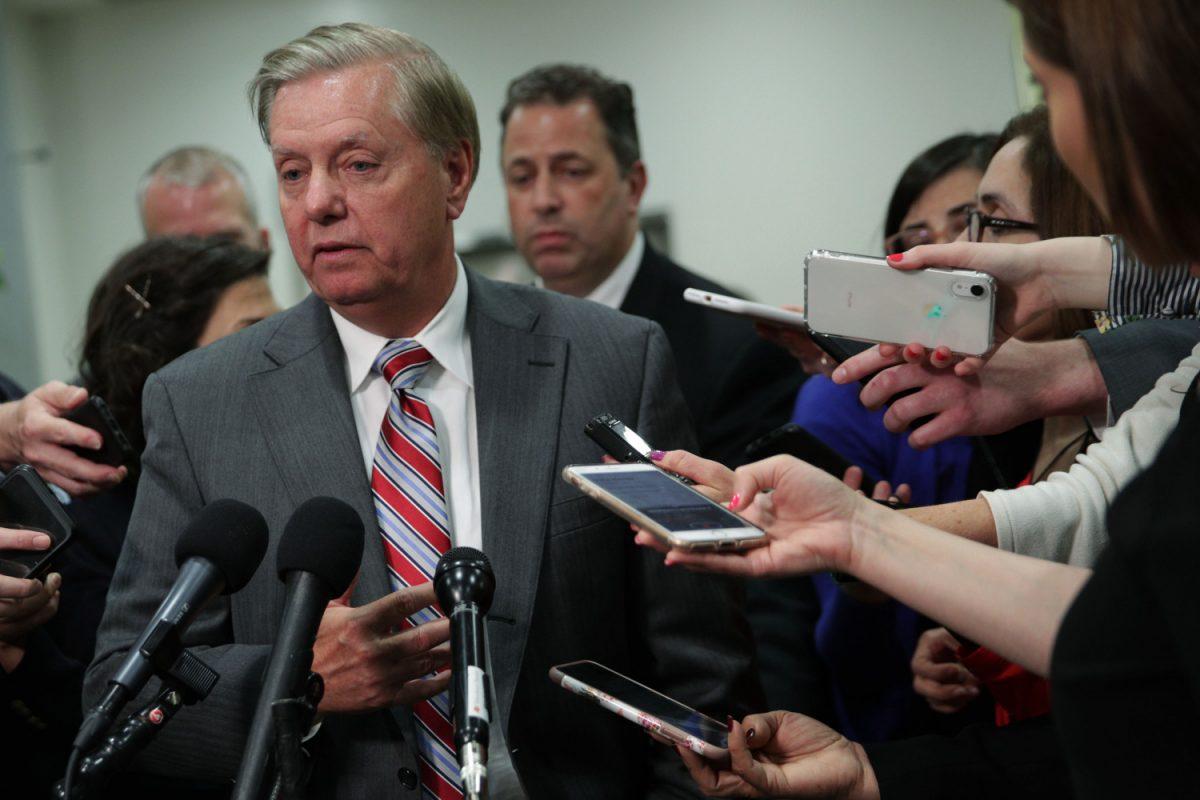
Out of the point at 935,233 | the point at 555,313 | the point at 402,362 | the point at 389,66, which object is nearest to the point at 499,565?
the point at 402,362

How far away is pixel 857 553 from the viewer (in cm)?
145

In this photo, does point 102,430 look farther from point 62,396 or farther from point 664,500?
point 664,500

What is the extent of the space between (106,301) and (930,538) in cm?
208

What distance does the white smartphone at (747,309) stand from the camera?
2426 mm

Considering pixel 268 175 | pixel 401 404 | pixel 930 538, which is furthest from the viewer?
pixel 268 175

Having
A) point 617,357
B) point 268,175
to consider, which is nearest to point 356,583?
point 617,357

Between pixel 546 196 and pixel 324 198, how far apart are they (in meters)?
1.74

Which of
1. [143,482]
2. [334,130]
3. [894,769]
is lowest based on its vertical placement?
[894,769]

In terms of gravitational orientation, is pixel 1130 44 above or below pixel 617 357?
above

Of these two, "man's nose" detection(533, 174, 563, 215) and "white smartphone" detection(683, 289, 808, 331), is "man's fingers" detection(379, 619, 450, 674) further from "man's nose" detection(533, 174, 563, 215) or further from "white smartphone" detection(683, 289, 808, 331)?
"man's nose" detection(533, 174, 563, 215)

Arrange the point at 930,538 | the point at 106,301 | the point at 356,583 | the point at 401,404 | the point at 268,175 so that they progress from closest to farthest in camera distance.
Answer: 1. the point at 930,538
2. the point at 356,583
3. the point at 401,404
4. the point at 106,301
5. the point at 268,175

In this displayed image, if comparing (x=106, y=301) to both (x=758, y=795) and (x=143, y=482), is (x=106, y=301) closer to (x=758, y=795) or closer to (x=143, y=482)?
(x=143, y=482)

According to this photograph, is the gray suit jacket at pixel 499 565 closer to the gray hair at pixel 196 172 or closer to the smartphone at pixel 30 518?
the smartphone at pixel 30 518

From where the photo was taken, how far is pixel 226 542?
1403 mm
